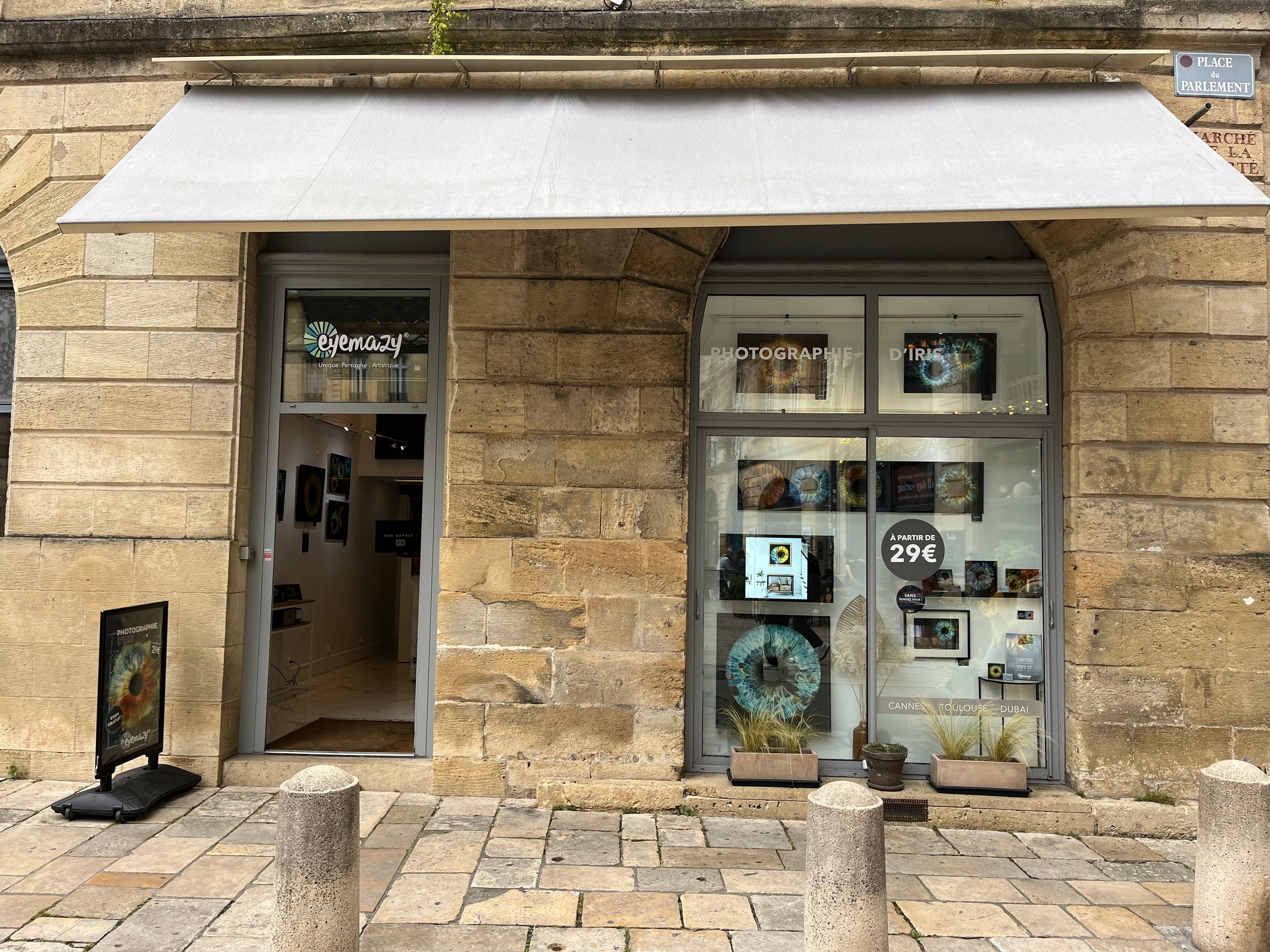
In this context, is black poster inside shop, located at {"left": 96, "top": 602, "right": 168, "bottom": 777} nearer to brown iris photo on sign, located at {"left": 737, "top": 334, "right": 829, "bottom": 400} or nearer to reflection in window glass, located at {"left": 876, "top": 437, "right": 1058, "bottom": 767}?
brown iris photo on sign, located at {"left": 737, "top": 334, "right": 829, "bottom": 400}

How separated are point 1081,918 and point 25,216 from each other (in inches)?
314

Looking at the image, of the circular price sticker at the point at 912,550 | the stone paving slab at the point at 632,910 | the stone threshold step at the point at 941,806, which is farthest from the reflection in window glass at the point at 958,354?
the stone paving slab at the point at 632,910

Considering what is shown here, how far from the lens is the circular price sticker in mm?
6348

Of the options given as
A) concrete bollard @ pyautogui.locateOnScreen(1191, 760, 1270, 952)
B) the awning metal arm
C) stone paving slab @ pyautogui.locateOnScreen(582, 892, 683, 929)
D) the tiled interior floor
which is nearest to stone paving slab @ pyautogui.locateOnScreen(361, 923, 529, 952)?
stone paving slab @ pyautogui.locateOnScreen(582, 892, 683, 929)

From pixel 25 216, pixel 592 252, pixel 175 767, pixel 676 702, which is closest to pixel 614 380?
pixel 592 252

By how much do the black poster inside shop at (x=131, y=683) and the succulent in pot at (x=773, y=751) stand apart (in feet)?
12.5

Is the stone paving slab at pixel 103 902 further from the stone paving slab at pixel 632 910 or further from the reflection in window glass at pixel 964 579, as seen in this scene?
the reflection in window glass at pixel 964 579

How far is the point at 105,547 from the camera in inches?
243

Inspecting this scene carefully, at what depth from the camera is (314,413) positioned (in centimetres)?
658

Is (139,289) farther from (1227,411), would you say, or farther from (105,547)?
(1227,411)

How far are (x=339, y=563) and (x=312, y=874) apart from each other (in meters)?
7.36

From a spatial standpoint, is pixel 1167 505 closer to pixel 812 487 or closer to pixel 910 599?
pixel 910 599

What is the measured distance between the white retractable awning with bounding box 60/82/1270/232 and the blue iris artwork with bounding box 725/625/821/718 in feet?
9.94

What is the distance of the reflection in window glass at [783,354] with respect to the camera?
6.48 m
